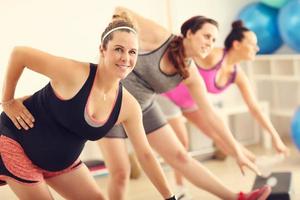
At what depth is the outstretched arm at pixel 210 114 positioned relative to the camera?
242 centimetres

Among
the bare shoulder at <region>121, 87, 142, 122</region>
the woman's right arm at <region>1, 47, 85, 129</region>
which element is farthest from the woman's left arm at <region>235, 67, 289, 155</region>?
the woman's right arm at <region>1, 47, 85, 129</region>

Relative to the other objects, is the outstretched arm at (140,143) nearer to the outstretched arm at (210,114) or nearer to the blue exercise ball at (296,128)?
the outstretched arm at (210,114)

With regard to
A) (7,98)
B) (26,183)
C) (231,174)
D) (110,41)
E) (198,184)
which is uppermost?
(110,41)

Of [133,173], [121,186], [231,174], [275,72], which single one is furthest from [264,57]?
[121,186]

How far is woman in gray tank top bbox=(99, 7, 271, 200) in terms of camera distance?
234 cm

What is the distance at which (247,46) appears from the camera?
112 inches

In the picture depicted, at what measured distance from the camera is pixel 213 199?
9.97 ft

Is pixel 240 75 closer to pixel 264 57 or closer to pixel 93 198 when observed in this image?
pixel 93 198

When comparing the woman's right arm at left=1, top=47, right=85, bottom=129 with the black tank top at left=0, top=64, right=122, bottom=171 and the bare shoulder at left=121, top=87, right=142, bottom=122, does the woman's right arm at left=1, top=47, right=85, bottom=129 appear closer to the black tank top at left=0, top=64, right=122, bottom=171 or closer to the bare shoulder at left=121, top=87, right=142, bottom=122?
the black tank top at left=0, top=64, right=122, bottom=171

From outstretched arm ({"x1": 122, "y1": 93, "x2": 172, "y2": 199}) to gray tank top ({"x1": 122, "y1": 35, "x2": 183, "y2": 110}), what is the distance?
48 centimetres

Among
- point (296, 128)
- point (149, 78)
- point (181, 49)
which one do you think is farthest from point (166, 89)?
point (296, 128)

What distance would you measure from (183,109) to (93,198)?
1286 mm

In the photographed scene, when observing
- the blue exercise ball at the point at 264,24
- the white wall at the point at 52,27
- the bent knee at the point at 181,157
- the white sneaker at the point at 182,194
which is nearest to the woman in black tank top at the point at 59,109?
the bent knee at the point at 181,157

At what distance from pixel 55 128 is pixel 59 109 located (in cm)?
9
